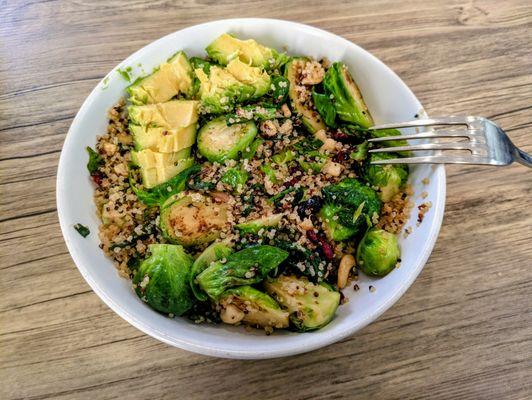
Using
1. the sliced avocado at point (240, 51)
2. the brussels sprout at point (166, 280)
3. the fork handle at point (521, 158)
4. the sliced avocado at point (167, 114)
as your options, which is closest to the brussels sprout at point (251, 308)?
the brussels sprout at point (166, 280)

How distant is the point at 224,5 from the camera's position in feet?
9.99

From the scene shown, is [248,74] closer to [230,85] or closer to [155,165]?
[230,85]

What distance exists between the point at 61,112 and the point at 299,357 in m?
1.89

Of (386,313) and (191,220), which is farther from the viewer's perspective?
(386,313)

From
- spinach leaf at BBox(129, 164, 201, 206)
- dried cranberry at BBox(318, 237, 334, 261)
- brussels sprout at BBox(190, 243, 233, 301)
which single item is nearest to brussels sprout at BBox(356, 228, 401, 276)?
dried cranberry at BBox(318, 237, 334, 261)

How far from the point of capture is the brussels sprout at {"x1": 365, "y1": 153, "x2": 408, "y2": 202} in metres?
2.13

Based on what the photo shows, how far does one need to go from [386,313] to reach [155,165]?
1.29 meters

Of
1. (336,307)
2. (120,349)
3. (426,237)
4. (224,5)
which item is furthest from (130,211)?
(224,5)

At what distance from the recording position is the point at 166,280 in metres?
1.86

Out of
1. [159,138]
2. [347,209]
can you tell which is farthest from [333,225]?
[159,138]

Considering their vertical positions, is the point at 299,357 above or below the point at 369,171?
below

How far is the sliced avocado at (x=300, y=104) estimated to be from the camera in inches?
90.6

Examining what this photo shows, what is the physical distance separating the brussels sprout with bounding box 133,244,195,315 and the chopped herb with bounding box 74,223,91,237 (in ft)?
0.95

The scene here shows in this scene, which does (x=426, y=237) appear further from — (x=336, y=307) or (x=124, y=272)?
(x=124, y=272)
